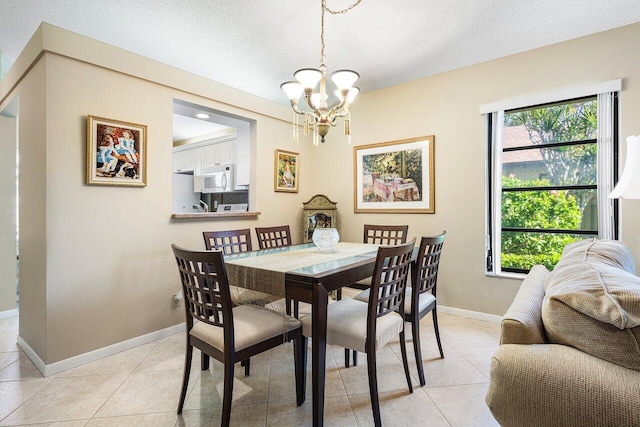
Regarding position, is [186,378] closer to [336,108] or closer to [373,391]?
[373,391]

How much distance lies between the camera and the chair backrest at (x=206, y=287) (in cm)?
146

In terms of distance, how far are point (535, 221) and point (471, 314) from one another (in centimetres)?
111

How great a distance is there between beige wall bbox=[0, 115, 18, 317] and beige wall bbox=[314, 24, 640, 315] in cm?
375

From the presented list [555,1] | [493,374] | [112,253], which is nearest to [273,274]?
[493,374]

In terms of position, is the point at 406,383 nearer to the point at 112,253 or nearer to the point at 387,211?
the point at 387,211

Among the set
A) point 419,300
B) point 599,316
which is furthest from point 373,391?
point 599,316

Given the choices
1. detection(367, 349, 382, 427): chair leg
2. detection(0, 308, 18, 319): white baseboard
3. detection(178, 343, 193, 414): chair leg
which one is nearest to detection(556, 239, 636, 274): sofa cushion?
detection(367, 349, 382, 427): chair leg

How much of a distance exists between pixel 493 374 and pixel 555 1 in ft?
8.54

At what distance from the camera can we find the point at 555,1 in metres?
2.17

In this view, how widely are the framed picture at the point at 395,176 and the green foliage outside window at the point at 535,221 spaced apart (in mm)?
748

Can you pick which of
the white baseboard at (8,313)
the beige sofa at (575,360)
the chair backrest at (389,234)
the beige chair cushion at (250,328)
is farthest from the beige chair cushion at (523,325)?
the white baseboard at (8,313)

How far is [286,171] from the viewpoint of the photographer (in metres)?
4.06

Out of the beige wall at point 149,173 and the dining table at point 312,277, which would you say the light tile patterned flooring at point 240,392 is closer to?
the beige wall at point 149,173

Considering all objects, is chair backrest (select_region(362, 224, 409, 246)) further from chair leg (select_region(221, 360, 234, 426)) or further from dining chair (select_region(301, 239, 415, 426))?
chair leg (select_region(221, 360, 234, 426))
